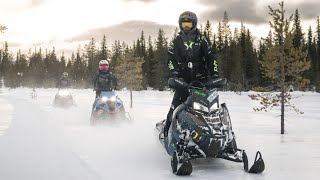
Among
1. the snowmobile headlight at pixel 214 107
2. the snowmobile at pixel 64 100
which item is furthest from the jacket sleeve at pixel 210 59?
the snowmobile at pixel 64 100

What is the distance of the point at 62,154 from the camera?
7883 mm

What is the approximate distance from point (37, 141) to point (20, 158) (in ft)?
7.71

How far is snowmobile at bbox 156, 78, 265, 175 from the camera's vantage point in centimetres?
564

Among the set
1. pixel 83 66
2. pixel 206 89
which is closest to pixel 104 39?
pixel 83 66

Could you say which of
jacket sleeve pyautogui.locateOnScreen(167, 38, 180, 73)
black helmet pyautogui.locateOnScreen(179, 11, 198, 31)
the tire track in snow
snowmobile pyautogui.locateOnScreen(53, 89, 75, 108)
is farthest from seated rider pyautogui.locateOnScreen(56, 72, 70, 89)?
black helmet pyautogui.locateOnScreen(179, 11, 198, 31)

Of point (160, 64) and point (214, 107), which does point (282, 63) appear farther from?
point (160, 64)

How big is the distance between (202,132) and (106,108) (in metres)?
8.46

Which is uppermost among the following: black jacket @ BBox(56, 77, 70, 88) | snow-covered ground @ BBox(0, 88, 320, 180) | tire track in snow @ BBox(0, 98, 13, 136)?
black jacket @ BBox(56, 77, 70, 88)

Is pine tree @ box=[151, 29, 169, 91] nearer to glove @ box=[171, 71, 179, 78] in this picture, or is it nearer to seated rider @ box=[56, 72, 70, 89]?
seated rider @ box=[56, 72, 70, 89]

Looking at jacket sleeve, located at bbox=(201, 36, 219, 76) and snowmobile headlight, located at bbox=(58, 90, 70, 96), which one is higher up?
jacket sleeve, located at bbox=(201, 36, 219, 76)

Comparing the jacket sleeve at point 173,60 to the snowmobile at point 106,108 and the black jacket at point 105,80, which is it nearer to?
the snowmobile at point 106,108

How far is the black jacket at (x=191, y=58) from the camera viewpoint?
666 cm

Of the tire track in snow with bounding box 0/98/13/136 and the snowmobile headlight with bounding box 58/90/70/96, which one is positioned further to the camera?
the snowmobile headlight with bounding box 58/90/70/96

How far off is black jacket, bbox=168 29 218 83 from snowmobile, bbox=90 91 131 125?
7.26 metres
